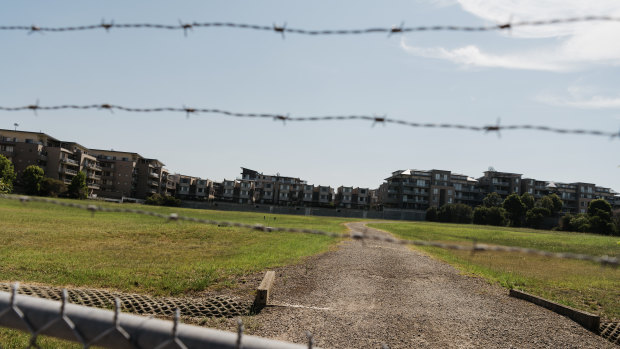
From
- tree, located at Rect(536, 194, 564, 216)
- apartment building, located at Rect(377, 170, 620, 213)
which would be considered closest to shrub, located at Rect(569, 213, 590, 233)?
tree, located at Rect(536, 194, 564, 216)

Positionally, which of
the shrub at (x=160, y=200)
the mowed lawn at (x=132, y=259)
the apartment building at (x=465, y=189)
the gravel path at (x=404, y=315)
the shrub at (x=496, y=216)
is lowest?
the shrub at (x=160, y=200)

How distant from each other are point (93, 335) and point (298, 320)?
25.1 ft

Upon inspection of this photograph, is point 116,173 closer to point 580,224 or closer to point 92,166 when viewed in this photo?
point 92,166

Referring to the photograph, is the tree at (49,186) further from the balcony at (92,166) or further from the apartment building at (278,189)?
the apartment building at (278,189)

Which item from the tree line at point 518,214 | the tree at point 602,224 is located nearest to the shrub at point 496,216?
the tree line at point 518,214

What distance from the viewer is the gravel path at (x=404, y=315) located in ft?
27.2

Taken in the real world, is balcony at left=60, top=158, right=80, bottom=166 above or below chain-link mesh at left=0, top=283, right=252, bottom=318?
above

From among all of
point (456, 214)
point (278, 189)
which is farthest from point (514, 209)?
point (278, 189)

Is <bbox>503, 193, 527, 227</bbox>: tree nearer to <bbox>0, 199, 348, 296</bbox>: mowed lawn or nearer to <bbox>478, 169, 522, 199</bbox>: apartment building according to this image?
<bbox>478, 169, 522, 199</bbox>: apartment building

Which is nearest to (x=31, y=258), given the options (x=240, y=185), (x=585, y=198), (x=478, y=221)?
(x=478, y=221)

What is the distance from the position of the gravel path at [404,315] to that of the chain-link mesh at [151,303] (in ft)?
2.83

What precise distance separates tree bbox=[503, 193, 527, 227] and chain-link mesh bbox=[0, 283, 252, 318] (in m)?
103

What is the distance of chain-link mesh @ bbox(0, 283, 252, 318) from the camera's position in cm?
865

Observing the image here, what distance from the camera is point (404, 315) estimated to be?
9.91 m
